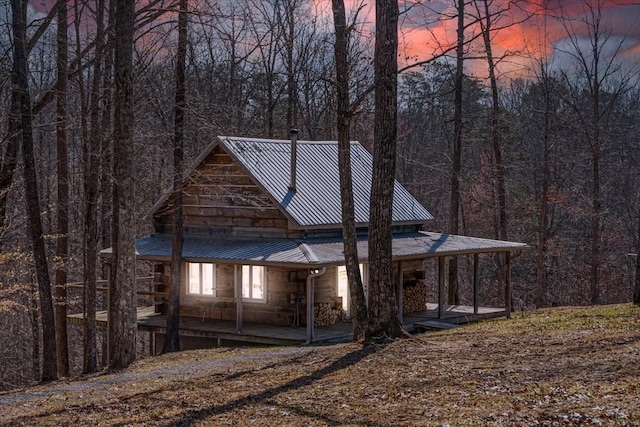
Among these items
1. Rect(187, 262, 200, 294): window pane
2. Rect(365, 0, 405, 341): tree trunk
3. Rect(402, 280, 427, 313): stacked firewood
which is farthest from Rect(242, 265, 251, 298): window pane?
Rect(365, 0, 405, 341): tree trunk

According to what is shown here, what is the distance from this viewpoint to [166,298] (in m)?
23.8

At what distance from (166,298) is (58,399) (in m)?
12.4

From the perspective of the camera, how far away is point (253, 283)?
875 inches

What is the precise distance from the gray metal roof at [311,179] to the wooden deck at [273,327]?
317cm

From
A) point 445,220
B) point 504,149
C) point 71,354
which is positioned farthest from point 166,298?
point 445,220

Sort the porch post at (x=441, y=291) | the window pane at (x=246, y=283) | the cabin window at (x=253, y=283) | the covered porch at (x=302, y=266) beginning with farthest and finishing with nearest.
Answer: the porch post at (x=441, y=291), the window pane at (x=246, y=283), the cabin window at (x=253, y=283), the covered porch at (x=302, y=266)

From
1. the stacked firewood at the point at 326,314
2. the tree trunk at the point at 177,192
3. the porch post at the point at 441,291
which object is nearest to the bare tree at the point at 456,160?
the porch post at the point at 441,291

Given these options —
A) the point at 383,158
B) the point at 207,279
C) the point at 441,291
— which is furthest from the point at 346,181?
the point at 207,279

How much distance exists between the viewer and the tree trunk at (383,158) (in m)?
13.5

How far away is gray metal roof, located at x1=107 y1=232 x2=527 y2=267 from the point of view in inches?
778

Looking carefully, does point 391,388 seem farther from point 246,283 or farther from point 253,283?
point 246,283

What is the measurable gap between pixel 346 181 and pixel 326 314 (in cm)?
739

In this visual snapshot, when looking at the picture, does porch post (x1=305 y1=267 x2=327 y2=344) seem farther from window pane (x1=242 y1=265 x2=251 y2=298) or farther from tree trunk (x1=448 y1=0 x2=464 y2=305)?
tree trunk (x1=448 y1=0 x2=464 y2=305)

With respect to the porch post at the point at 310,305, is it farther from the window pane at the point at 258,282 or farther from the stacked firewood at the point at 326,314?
the window pane at the point at 258,282
